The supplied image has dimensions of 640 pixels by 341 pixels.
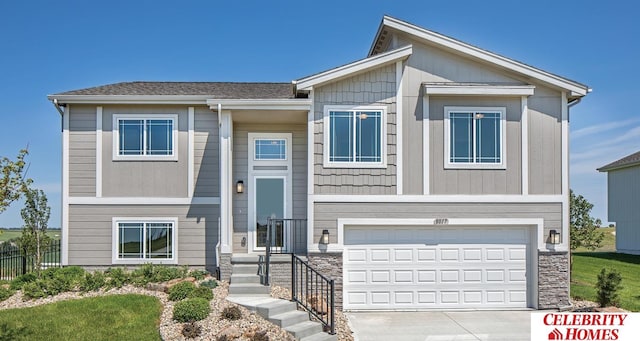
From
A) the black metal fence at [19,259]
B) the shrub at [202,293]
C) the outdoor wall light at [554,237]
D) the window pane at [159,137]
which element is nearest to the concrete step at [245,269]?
the shrub at [202,293]

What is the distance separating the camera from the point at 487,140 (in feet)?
36.0

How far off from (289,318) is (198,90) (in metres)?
6.84

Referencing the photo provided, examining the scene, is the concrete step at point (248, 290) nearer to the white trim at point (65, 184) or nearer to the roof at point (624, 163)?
the white trim at point (65, 184)

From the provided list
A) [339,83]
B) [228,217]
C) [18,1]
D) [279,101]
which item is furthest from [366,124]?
[18,1]

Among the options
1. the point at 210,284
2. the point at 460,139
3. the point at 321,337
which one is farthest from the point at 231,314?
the point at 460,139

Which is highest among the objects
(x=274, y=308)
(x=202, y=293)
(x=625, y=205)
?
(x=625, y=205)

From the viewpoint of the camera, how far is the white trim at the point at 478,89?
35.2 ft

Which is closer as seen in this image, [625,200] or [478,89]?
[478,89]

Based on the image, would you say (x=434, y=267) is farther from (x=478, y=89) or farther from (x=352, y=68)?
(x=352, y=68)

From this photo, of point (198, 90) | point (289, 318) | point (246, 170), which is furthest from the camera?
point (198, 90)

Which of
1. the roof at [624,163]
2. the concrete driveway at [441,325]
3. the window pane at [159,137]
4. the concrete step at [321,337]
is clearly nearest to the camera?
the concrete step at [321,337]

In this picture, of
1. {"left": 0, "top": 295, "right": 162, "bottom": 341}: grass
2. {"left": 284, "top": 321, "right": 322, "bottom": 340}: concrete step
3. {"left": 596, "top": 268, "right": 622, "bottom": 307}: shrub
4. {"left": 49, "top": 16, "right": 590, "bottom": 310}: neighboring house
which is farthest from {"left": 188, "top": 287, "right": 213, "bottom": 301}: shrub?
{"left": 596, "top": 268, "right": 622, "bottom": 307}: shrub

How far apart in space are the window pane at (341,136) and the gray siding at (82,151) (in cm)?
571

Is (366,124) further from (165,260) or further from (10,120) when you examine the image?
(10,120)
